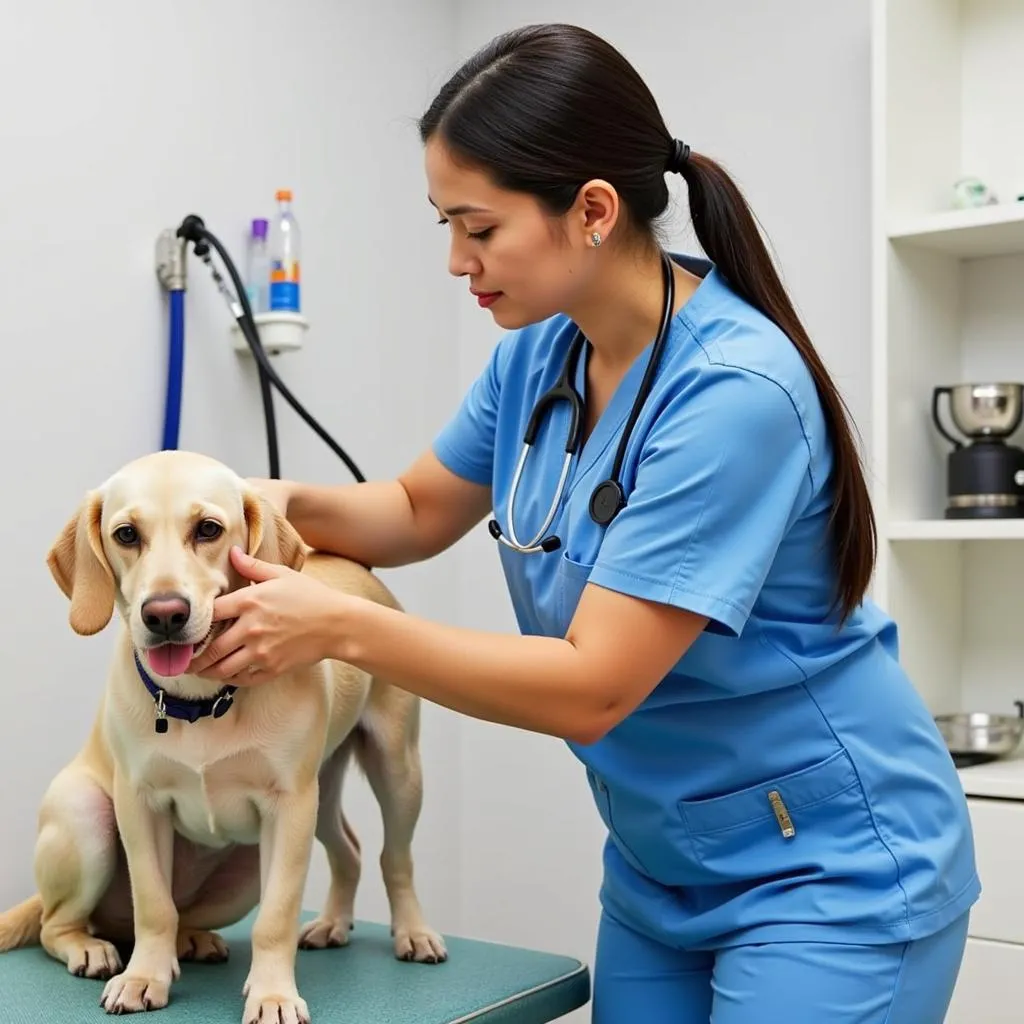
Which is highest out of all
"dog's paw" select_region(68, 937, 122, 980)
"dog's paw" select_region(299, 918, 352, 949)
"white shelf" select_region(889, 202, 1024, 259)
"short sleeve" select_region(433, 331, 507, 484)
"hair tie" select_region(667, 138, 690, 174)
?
"white shelf" select_region(889, 202, 1024, 259)

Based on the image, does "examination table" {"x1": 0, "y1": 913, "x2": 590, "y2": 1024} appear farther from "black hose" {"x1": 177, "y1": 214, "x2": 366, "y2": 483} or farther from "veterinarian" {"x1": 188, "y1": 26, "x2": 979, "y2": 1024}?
"black hose" {"x1": 177, "y1": 214, "x2": 366, "y2": 483}

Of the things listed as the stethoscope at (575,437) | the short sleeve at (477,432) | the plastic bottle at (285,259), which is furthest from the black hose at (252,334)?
the stethoscope at (575,437)

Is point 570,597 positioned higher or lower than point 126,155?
lower

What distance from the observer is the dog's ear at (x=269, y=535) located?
54.1 inches

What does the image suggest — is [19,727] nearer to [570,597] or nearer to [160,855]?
[160,855]

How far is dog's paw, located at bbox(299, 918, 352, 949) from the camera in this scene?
5.60ft

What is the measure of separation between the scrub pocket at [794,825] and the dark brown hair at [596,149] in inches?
7.1

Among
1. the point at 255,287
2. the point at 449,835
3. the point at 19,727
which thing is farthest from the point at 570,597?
the point at 449,835

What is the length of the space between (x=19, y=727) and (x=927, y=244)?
5.51 ft

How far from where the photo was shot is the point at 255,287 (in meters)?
2.35

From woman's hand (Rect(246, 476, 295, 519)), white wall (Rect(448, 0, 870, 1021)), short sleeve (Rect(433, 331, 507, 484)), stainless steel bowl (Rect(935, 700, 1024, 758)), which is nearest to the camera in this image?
woman's hand (Rect(246, 476, 295, 519))

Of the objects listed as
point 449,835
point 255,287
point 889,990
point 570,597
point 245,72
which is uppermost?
point 245,72

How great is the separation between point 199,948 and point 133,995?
0.77 ft

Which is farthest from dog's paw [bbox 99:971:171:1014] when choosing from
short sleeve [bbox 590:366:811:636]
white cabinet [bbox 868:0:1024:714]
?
white cabinet [bbox 868:0:1024:714]
